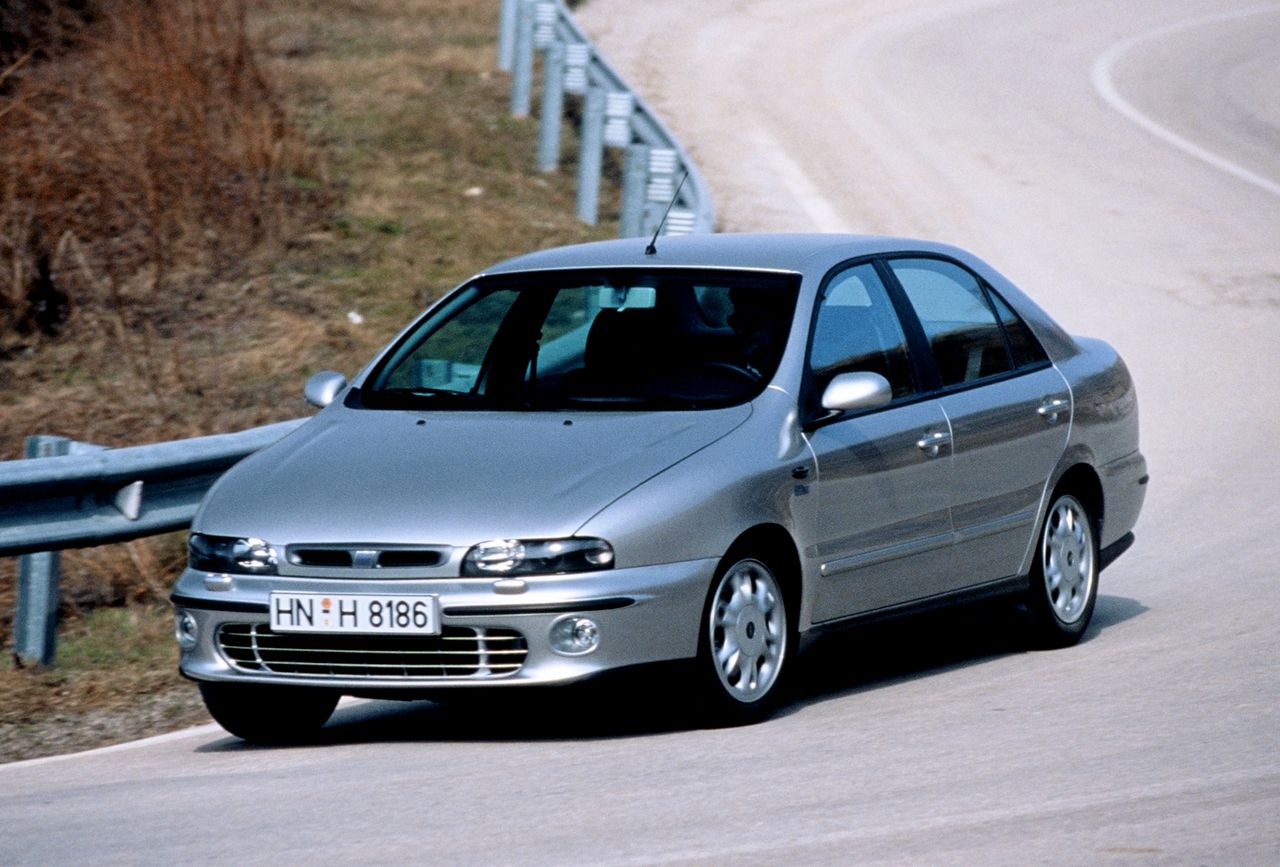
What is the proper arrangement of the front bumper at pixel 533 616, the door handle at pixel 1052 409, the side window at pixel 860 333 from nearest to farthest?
the front bumper at pixel 533 616 → the side window at pixel 860 333 → the door handle at pixel 1052 409

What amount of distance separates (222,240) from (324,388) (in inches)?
322

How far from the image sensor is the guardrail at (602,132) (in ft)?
48.0

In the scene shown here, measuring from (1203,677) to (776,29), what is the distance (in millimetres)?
23560

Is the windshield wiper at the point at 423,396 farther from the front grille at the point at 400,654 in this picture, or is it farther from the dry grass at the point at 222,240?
the dry grass at the point at 222,240

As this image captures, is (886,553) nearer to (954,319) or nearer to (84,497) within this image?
(954,319)

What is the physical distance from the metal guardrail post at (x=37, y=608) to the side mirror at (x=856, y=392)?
2.89m

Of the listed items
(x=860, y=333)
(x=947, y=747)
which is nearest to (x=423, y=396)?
(x=860, y=333)

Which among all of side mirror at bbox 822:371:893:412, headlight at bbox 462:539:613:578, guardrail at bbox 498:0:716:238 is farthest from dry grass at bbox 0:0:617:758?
side mirror at bbox 822:371:893:412

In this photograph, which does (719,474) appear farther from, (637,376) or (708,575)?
(637,376)

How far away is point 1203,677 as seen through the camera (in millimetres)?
7312

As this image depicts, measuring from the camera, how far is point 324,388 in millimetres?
7785

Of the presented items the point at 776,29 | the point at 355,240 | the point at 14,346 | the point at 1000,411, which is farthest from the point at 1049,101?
the point at 1000,411

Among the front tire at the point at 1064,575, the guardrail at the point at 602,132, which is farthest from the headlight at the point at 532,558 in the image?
the guardrail at the point at 602,132

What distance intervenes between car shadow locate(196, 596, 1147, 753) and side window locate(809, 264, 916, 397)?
85 cm
